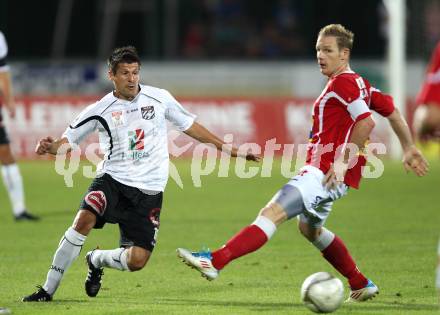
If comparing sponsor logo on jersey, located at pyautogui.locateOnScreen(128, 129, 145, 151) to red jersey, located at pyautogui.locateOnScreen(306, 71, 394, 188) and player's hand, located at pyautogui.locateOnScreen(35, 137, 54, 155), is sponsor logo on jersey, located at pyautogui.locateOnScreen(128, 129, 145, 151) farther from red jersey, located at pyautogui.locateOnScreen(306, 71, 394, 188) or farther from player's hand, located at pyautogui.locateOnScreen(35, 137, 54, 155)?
red jersey, located at pyautogui.locateOnScreen(306, 71, 394, 188)

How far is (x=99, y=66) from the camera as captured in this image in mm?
26516

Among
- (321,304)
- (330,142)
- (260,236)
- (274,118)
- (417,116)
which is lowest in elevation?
(274,118)

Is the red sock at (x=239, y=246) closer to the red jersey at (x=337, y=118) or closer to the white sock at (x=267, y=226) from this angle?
the white sock at (x=267, y=226)

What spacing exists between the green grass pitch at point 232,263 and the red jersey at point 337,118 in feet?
3.62

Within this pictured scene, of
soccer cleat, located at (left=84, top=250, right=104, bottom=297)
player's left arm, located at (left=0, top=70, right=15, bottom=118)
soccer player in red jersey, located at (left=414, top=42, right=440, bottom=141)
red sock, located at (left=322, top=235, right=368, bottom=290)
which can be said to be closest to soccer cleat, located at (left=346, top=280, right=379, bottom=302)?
red sock, located at (left=322, top=235, right=368, bottom=290)


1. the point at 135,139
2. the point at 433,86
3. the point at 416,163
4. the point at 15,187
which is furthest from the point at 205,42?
the point at 433,86

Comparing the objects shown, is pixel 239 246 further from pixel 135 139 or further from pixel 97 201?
pixel 135 139

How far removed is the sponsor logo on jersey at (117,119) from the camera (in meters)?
7.92

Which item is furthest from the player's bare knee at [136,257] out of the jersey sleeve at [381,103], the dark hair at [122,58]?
the jersey sleeve at [381,103]

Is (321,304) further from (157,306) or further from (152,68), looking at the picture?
Answer: (152,68)

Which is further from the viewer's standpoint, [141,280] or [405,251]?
[405,251]

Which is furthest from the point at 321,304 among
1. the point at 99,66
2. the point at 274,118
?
the point at 99,66

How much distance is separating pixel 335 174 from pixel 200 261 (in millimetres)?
1223

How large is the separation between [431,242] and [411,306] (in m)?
3.99
